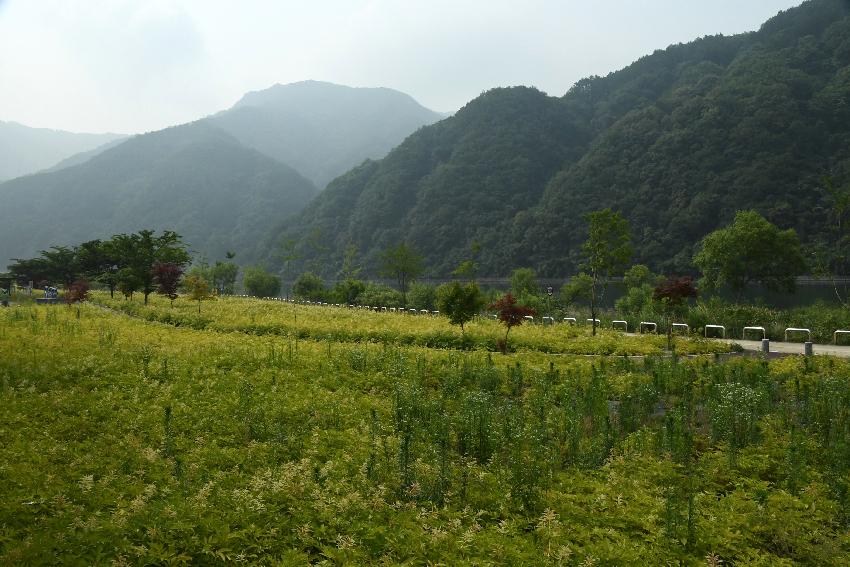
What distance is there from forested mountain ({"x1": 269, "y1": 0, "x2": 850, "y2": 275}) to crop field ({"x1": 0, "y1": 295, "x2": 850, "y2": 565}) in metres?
72.1

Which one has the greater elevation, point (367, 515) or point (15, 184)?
point (15, 184)

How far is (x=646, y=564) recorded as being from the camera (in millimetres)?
5238

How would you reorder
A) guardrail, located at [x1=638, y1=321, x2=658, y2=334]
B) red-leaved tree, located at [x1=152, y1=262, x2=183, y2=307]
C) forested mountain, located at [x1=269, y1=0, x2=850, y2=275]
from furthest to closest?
forested mountain, located at [x1=269, y1=0, x2=850, y2=275] → red-leaved tree, located at [x1=152, y1=262, x2=183, y2=307] → guardrail, located at [x1=638, y1=321, x2=658, y2=334]

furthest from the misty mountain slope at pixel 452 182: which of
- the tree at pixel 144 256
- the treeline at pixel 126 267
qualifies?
the tree at pixel 144 256

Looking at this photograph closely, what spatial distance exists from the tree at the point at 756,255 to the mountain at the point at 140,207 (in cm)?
13188

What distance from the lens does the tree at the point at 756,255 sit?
122 feet

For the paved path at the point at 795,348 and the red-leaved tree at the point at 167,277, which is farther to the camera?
the red-leaved tree at the point at 167,277

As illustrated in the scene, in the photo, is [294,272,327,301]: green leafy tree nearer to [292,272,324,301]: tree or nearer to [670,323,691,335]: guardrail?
[292,272,324,301]: tree

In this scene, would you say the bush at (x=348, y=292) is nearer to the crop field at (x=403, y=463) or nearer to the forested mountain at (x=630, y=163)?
the crop field at (x=403, y=463)

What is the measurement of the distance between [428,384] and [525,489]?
20.4 feet

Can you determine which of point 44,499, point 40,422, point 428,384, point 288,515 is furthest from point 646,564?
point 40,422

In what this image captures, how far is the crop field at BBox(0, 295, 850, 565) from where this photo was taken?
5.51 metres

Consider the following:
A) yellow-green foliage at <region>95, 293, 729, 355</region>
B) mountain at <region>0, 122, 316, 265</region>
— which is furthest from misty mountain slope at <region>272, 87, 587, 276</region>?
yellow-green foliage at <region>95, 293, 729, 355</region>

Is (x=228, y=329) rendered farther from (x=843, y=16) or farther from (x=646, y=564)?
(x=843, y=16)
